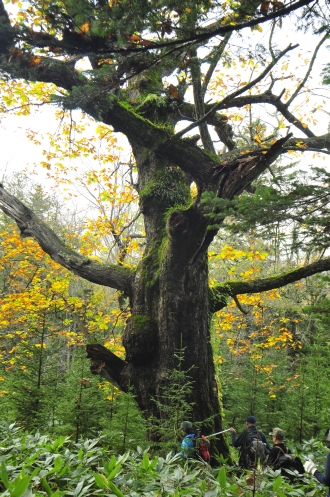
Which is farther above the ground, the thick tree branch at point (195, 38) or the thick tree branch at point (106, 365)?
the thick tree branch at point (195, 38)

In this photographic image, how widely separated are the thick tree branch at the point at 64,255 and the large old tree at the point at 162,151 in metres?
0.02

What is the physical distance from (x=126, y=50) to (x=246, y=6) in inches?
36.7

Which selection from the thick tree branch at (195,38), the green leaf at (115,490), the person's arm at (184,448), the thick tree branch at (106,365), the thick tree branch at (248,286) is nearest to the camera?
the green leaf at (115,490)

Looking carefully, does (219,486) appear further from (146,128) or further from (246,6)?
(146,128)

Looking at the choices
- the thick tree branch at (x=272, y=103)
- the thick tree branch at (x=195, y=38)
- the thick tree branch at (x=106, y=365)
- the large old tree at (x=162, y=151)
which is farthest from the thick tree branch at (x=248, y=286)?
the thick tree branch at (x=195, y=38)

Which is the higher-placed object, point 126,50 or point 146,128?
point 146,128

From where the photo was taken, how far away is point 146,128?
6.04 meters

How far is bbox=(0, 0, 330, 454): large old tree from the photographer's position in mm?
2961

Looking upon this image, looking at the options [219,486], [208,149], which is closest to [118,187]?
[208,149]

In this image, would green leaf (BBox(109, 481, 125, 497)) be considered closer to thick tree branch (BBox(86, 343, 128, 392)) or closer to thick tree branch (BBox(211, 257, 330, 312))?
thick tree branch (BBox(86, 343, 128, 392))

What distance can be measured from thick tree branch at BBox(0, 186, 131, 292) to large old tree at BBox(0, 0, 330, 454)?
0.02 m

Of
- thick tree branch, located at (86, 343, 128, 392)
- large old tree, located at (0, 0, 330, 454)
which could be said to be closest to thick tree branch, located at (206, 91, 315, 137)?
large old tree, located at (0, 0, 330, 454)

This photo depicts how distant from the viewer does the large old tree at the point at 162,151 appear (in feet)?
9.71

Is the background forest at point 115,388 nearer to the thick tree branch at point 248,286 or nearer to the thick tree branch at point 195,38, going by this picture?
the thick tree branch at point 248,286
